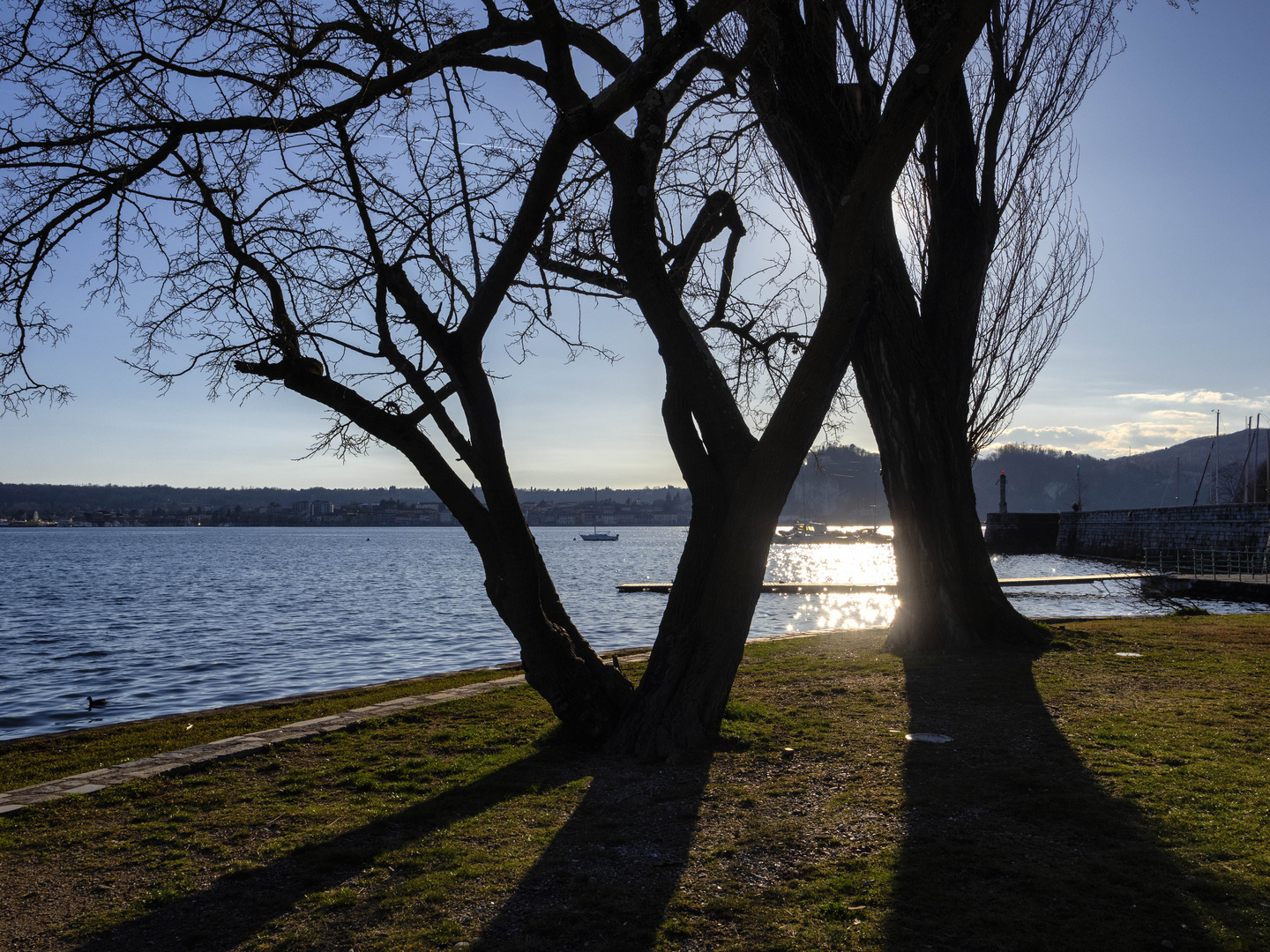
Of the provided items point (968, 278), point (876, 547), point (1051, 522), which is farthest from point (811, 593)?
point (876, 547)

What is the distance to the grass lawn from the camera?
3457 millimetres

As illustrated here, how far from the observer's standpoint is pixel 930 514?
10.9 metres

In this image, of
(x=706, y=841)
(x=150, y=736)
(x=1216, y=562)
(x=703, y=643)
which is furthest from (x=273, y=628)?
(x=1216, y=562)

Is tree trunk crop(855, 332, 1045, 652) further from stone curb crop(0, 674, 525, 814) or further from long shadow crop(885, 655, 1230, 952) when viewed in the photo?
stone curb crop(0, 674, 525, 814)

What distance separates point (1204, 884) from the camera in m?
3.68

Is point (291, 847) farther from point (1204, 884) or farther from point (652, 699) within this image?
point (1204, 884)

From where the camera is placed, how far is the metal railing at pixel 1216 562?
2630 cm

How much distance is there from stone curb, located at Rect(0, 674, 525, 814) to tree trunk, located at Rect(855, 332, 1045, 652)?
6115 mm

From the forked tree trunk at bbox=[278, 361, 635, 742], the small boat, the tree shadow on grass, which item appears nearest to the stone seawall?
the forked tree trunk at bbox=[278, 361, 635, 742]

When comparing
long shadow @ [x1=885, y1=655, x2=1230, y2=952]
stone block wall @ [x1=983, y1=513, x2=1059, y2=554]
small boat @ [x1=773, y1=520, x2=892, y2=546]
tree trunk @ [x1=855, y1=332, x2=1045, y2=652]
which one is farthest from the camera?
small boat @ [x1=773, y1=520, x2=892, y2=546]

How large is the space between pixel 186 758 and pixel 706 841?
4.13 meters

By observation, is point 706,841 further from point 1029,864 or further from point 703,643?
point 703,643

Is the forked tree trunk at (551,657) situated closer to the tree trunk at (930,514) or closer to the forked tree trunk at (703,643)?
the forked tree trunk at (703,643)

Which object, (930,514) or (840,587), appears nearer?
(930,514)
